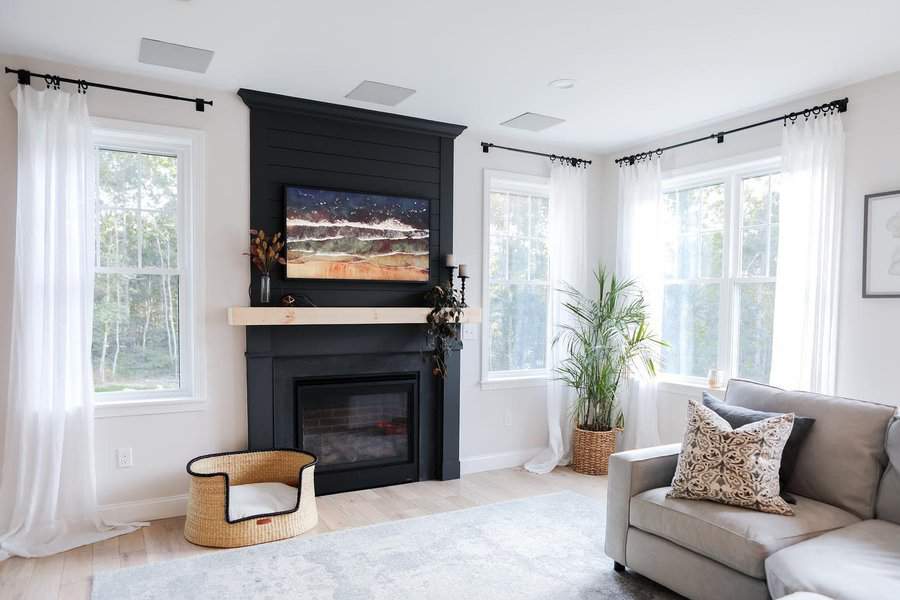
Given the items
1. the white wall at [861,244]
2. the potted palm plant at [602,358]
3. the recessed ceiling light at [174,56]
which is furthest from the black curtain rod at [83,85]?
the white wall at [861,244]

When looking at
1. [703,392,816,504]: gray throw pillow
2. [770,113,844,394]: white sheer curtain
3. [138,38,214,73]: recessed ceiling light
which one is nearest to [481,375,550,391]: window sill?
[770,113,844,394]: white sheer curtain

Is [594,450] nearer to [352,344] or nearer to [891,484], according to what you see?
[352,344]

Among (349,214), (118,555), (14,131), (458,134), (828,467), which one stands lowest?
(118,555)

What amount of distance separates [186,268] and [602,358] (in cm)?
306

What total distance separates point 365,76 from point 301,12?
800 millimetres

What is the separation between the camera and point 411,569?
2.97 meters

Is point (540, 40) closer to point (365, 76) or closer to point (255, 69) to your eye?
point (365, 76)

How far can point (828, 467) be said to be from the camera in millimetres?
2650

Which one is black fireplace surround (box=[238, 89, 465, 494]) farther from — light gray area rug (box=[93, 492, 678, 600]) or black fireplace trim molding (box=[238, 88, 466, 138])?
light gray area rug (box=[93, 492, 678, 600])

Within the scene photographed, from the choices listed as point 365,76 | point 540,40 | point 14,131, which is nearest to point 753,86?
point 540,40

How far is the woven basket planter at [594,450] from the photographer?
183 inches

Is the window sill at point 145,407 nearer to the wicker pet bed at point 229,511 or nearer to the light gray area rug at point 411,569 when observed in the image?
the wicker pet bed at point 229,511

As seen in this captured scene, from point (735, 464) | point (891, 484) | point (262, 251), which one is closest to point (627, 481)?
point (735, 464)

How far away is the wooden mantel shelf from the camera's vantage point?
3645 millimetres
